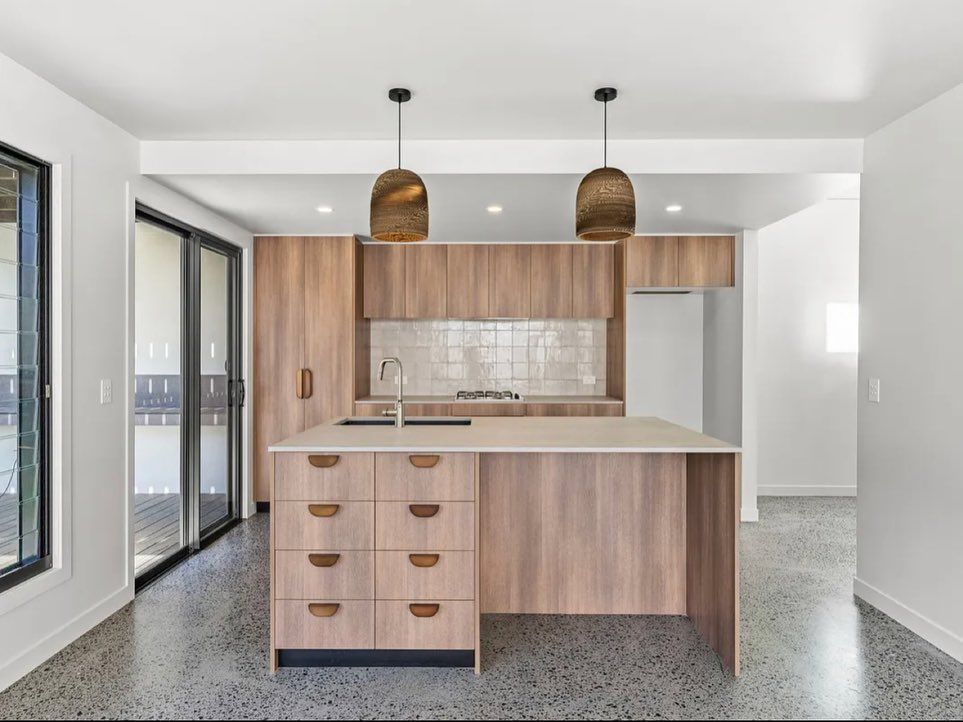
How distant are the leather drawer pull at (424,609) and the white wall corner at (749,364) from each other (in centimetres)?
321

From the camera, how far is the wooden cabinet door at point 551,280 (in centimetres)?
534

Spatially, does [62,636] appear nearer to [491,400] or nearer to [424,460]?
[424,460]

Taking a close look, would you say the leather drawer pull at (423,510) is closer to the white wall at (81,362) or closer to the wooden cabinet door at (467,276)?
the white wall at (81,362)

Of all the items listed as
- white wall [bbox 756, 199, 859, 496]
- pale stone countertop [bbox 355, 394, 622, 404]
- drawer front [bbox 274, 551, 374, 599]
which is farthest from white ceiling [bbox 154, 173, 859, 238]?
drawer front [bbox 274, 551, 374, 599]

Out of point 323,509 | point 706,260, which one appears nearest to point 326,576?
point 323,509

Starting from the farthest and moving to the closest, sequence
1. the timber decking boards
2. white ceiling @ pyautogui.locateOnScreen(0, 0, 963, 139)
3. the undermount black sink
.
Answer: the timber decking boards → the undermount black sink → white ceiling @ pyautogui.locateOnScreen(0, 0, 963, 139)

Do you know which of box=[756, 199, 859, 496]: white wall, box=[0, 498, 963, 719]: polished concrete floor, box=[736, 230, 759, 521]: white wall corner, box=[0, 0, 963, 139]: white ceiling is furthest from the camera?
box=[756, 199, 859, 496]: white wall

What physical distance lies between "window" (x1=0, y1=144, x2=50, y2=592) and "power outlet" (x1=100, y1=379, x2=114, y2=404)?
1.10 feet

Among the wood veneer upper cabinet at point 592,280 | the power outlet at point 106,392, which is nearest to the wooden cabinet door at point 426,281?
the wood veneer upper cabinet at point 592,280

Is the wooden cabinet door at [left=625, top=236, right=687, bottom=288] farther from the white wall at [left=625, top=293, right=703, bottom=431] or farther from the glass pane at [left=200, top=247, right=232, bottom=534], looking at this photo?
the glass pane at [left=200, top=247, right=232, bottom=534]

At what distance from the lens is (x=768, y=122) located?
10.2ft

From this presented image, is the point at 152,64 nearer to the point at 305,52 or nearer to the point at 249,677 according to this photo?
the point at 305,52

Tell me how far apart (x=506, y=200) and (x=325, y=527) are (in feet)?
7.52

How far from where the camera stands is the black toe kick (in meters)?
2.55
